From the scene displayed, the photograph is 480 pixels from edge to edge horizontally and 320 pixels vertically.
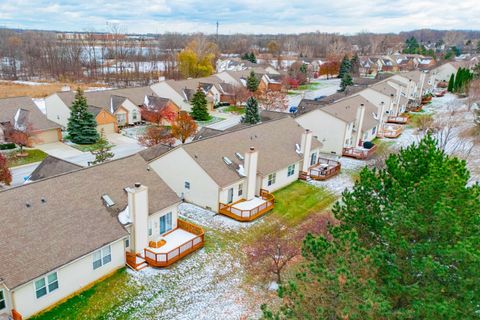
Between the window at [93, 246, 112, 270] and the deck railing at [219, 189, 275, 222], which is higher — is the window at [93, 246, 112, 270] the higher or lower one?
the higher one

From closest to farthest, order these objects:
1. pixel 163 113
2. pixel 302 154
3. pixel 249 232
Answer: pixel 249 232 → pixel 302 154 → pixel 163 113

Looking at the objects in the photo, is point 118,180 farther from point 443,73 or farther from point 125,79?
point 443,73

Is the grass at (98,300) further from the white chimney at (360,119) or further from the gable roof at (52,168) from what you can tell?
the white chimney at (360,119)

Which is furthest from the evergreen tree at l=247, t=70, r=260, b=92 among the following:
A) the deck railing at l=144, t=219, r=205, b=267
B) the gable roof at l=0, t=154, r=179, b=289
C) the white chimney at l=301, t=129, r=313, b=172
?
the gable roof at l=0, t=154, r=179, b=289

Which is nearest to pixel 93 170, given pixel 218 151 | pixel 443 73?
pixel 218 151

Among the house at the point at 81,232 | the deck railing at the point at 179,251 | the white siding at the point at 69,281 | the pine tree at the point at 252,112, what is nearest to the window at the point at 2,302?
the house at the point at 81,232

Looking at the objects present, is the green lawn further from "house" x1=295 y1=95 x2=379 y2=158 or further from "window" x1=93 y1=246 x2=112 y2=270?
"house" x1=295 y1=95 x2=379 y2=158

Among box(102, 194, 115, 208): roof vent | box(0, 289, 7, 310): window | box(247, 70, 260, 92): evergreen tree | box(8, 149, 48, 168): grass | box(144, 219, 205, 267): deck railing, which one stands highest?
box(247, 70, 260, 92): evergreen tree
